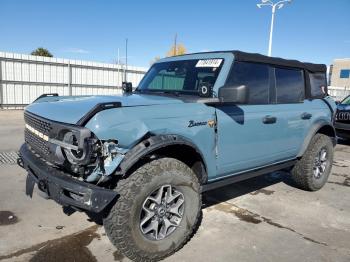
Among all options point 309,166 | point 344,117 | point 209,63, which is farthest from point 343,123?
point 209,63

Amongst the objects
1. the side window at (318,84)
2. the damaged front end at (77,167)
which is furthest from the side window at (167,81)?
the side window at (318,84)

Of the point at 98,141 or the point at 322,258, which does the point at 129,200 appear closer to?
the point at 98,141

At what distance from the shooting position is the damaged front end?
248cm

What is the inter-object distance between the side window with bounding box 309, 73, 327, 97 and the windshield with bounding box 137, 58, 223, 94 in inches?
82.5

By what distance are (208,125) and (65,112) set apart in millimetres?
1370

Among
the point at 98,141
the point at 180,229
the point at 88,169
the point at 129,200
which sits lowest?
the point at 180,229

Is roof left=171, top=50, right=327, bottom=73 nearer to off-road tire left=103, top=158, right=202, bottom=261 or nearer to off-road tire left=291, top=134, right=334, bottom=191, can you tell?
off-road tire left=291, top=134, right=334, bottom=191

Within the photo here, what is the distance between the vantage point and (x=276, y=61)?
437cm

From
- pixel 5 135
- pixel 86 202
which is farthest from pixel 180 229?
pixel 5 135

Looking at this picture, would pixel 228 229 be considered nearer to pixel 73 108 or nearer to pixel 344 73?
pixel 73 108

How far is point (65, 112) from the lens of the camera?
9.23 ft

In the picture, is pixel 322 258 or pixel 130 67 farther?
pixel 130 67

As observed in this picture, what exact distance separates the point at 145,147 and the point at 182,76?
166cm

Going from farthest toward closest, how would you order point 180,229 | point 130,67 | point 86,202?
point 130,67 < point 180,229 < point 86,202
